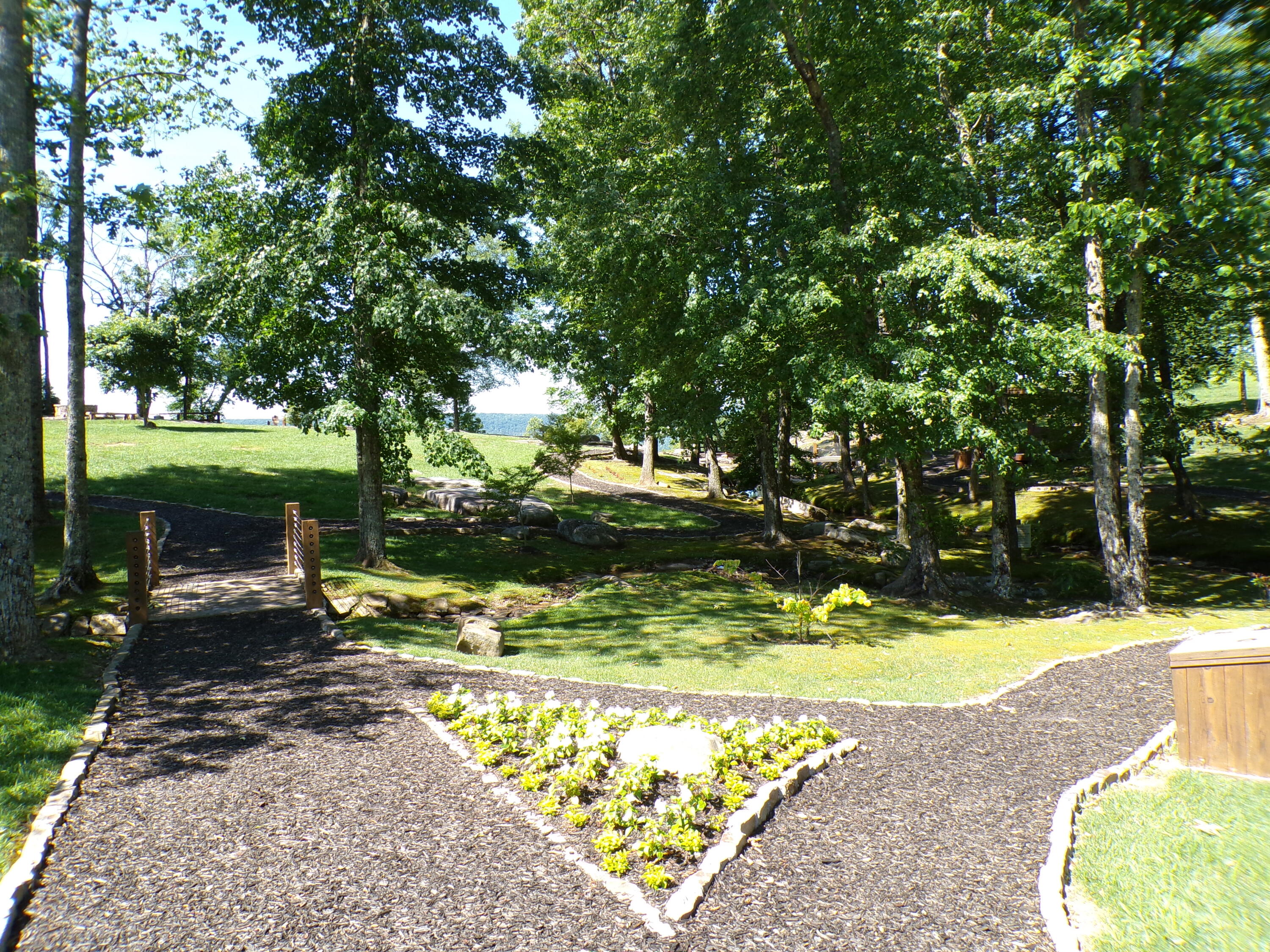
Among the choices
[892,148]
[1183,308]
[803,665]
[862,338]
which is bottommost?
[803,665]

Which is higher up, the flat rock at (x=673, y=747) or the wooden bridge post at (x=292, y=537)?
the wooden bridge post at (x=292, y=537)

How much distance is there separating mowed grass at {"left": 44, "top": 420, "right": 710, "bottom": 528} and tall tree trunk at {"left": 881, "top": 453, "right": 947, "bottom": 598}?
33.7ft

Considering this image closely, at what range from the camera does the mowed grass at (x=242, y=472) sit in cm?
2275

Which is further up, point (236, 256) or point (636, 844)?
point (236, 256)

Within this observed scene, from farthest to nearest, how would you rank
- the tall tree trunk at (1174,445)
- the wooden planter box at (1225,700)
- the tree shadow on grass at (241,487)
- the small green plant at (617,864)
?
the tree shadow on grass at (241,487), the tall tree trunk at (1174,445), the wooden planter box at (1225,700), the small green plant at (617,864)

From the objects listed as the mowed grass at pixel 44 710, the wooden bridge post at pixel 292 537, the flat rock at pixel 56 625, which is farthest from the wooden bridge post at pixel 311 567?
the flat rock at pixel 56 625

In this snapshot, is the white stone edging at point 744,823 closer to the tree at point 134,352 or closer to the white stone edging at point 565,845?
the white stone edging at point 565,845

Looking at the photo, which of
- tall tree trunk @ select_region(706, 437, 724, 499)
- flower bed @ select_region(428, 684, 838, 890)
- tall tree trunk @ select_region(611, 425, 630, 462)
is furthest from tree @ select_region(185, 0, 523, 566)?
tall tree trunk @ select_region(611, 425, 630, 462)

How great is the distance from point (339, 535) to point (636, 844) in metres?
15.7

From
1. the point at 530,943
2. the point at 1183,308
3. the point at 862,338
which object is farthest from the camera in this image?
the point at 1183,308

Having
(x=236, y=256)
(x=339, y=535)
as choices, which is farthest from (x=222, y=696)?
(x=339, y=535)

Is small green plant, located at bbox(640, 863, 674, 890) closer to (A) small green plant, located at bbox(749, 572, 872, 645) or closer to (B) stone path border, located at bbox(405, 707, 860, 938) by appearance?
(B) stone path border, located at bbox(405, 707, 860, 938)

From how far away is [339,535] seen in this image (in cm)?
1827

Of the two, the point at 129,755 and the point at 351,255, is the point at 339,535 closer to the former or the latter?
the point at 351,255
